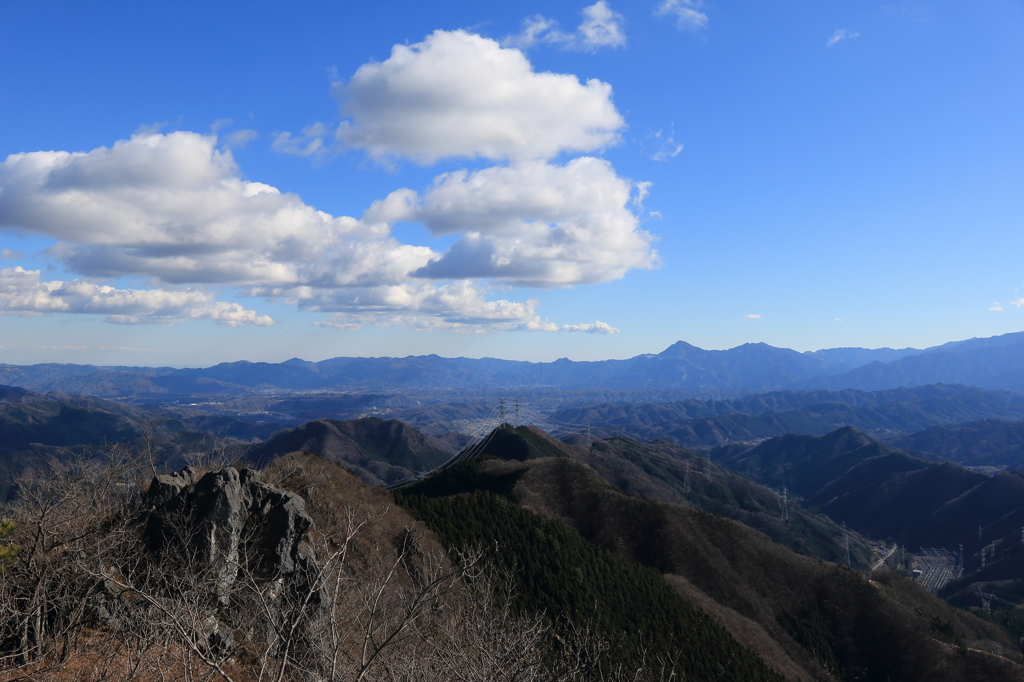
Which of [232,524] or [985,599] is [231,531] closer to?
[232,524]

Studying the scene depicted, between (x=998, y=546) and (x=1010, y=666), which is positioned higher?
(x=1010, y=666)

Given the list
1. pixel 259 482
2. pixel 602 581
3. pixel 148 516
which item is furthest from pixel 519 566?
pixel 148 516

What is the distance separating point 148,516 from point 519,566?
31496 mm

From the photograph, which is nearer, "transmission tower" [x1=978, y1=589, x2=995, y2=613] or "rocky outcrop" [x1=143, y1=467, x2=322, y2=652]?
"rocky outcrop" [x1=143, y1=467, x2=322, y2=652]

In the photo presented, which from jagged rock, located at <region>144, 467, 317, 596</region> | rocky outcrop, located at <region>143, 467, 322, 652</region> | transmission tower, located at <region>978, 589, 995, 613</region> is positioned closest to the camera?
rocky outcrop, located at <region>143, 467, 322, 652</region>

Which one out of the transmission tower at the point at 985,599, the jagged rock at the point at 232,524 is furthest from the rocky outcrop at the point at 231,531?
the transmission tower at the point at 985,599

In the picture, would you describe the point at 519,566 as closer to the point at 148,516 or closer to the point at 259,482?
the point at 259,482

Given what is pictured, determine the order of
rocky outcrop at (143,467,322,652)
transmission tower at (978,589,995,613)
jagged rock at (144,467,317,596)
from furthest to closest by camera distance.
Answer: transmission tower at (978,589,995,613) → jagged rock at (144,467,317,596) → rocky outcrop at (143,467,322,652)

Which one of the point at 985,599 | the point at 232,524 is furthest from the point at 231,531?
the point at 985,599

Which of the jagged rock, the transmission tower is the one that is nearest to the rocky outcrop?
the jagged rock

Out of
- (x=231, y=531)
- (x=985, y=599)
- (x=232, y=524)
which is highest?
(x=232, y=524)

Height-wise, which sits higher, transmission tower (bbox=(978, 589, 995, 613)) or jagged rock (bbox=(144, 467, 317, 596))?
jagged rock (bbox=(144, 467, 317, 596))

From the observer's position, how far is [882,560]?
521 feet

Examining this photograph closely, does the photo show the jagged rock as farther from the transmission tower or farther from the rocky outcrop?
the transmission tower
